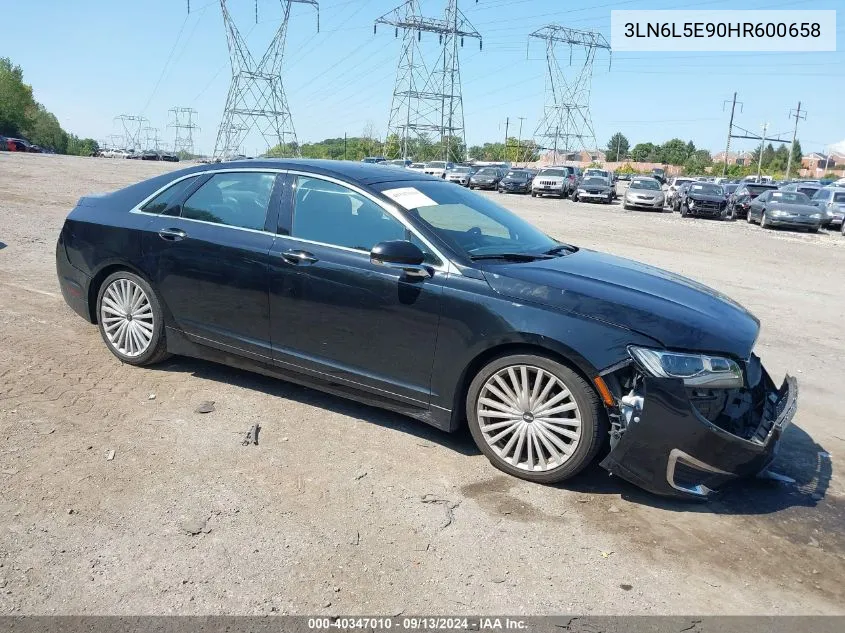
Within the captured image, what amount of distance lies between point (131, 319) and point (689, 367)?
3.90 metres

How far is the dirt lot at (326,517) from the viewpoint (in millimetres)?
2906

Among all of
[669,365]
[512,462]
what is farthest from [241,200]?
[669,365]

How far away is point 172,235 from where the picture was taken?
16.5ft

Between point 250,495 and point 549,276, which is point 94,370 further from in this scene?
point 549,276

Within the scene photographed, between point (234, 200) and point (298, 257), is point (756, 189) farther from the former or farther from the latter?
point (298, 257)

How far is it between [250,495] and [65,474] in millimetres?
993

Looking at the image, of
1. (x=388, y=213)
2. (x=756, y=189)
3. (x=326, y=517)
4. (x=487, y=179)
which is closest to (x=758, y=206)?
(x=756, y=189)

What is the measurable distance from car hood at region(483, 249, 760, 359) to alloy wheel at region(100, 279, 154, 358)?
266 cm

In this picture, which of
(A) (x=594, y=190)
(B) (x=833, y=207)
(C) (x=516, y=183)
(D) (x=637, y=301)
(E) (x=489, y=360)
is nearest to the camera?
(D) (x=637, y=301)

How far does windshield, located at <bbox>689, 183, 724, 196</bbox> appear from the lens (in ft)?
92.7

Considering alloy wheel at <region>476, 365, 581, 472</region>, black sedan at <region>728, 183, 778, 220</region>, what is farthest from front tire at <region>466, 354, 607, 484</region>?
black sedan at <region>728, 183, 778, 220</region>

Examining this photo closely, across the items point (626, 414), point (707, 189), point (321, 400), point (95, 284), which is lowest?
point (321, 400)

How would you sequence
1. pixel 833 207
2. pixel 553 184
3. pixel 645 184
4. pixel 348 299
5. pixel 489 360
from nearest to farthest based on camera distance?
pixel 489 360, pixel 348 299, pixel 833 207, pixel 645 184, pixel 553 184

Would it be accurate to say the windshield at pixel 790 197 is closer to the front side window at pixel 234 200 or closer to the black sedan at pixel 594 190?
the black sedan at pixel 594 190
